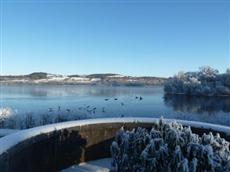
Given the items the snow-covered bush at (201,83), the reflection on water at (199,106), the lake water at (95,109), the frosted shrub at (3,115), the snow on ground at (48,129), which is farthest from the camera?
the snow-covered bush at (201,83)

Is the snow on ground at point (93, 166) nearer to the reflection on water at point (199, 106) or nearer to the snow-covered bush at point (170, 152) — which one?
the snow-covered bush at point (170, 152)

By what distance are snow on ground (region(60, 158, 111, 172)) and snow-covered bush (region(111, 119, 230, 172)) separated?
165 centimetres

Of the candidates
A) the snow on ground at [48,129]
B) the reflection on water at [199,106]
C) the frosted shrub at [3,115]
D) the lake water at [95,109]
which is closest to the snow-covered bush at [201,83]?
the reflection on water at [199,106]

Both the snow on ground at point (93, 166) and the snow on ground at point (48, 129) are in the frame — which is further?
the snow on ground at point (93, 166)

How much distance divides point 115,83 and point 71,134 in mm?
133987

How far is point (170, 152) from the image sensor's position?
17.8 ft

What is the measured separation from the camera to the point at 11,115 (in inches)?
796

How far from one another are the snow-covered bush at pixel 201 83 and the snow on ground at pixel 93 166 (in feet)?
186

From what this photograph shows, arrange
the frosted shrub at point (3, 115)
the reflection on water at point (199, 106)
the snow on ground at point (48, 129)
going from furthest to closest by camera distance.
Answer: the reflection on water at point (199, 106) < the frosted shrub at point (3, 115) < the snow on ground at point (48, 129)

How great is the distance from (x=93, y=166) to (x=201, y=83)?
60667 millimetres

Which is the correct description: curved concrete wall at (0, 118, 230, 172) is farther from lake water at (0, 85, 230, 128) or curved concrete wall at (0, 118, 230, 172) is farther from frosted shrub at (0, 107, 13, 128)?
frosted shrub at (0, 107, 13, 128)

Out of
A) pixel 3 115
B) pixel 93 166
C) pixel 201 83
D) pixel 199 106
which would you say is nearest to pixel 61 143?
pixel 93 166

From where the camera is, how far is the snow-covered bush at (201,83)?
62.8 m

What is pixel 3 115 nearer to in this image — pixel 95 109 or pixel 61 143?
pixel 61 143
